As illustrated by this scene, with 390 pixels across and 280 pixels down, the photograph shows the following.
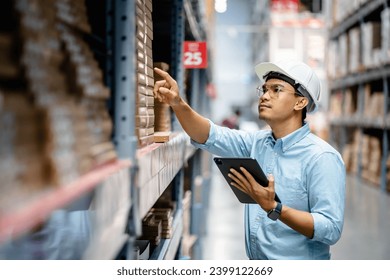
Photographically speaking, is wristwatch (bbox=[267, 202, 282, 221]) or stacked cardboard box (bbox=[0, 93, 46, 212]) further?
wristwatch (bbox=[267, 202, 282, 221])

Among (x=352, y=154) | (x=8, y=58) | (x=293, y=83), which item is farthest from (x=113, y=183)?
(x=352, y=154)

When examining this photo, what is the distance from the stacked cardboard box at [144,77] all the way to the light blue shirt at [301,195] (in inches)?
21.9

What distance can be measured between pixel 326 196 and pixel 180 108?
2.13ft

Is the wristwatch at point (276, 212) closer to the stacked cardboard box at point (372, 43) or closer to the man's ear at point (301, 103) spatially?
the man's ear at point (301, 103)

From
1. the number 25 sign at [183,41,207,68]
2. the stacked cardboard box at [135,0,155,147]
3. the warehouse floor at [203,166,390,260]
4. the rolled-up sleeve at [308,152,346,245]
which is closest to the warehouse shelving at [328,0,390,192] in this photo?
the warehouse floor at [203,166,390,260]

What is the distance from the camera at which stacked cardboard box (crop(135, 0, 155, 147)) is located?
56.1 inches

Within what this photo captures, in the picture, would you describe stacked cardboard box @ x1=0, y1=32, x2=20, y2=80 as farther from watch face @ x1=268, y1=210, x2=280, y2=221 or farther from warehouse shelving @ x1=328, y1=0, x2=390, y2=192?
warehouse shelving @ x1=328, y1=0, x2=390, y2=192

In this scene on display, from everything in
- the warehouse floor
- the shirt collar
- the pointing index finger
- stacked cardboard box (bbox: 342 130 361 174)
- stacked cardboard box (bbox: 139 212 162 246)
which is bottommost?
the warehouse floor

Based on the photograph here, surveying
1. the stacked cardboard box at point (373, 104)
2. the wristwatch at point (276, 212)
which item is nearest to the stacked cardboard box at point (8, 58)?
the wristwatch at point (276, 212)

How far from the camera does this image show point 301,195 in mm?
1889

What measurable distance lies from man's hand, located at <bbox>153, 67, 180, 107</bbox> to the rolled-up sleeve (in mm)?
569

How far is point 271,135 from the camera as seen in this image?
2.07 metres

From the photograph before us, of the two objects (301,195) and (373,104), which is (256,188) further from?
(373,104)

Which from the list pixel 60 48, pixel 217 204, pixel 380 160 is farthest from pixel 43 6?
pixel 380 160
